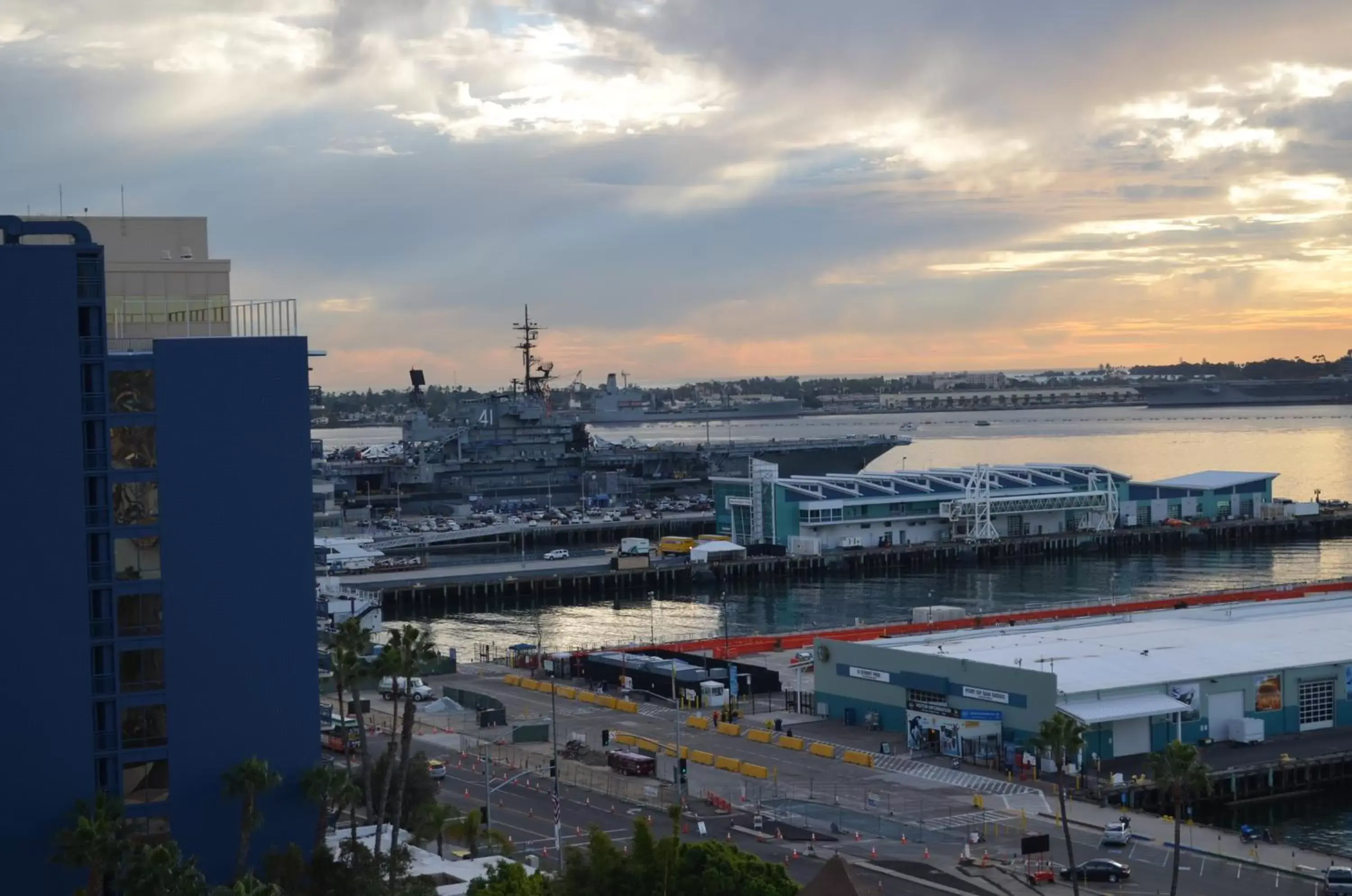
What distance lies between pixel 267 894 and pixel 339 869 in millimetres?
3796

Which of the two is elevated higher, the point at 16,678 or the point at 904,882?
the point at 16,678

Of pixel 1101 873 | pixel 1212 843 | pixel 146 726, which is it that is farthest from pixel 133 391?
pixel 1212 843

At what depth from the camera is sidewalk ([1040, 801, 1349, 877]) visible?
27.0 m

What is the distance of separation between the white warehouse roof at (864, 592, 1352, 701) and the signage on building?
3.16 feet

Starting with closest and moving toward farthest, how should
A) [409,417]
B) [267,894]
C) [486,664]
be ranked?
[267,894] → [486,664] → [409,417]

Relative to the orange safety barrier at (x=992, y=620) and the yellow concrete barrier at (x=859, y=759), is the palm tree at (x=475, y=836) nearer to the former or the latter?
the yellow concrete barrier at (x=859, y=759)

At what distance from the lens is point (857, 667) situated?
3900 cm

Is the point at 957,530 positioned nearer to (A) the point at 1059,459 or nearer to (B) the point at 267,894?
(B) the point at 267,894

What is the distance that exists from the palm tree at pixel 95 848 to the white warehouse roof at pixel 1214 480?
7397 cm

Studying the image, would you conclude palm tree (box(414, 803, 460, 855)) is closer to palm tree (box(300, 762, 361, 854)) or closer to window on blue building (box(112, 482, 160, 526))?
palm tree (box(300, 762, 361, 854))

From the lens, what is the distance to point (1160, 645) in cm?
3966

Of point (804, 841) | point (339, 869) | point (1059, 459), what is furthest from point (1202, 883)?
point (1059, 459)

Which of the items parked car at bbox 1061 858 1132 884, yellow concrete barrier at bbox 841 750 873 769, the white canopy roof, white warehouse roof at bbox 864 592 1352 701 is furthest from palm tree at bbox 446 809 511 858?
white warehouse roof at bbox 864 592 1352 701

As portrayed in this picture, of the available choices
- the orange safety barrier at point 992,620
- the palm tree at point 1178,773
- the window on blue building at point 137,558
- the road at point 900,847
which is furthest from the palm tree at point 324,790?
the orange safety barrier at point 992,620
